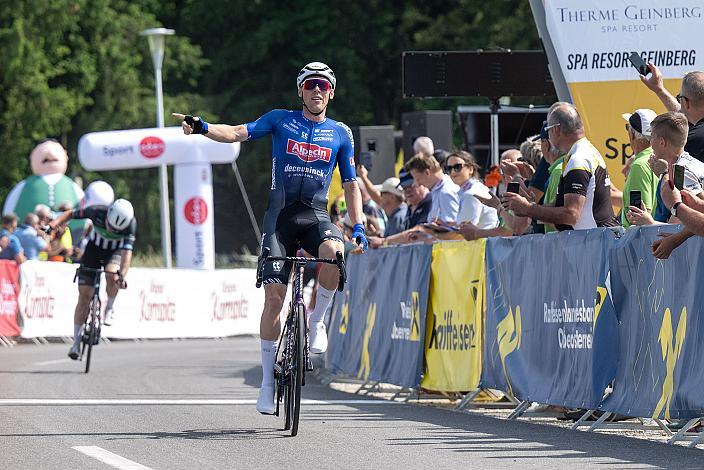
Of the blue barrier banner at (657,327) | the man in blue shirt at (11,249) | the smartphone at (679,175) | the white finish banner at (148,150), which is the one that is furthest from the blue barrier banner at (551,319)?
the white finish banner at (148,150)

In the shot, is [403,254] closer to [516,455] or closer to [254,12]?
[516,455]

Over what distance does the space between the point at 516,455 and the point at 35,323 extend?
58.3ft

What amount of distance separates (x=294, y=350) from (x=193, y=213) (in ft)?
80.9

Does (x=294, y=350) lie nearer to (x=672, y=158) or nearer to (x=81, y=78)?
(x=672, y=158)

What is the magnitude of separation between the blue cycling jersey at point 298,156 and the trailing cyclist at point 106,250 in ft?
23.7

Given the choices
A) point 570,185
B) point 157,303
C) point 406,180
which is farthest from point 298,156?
point 157,303

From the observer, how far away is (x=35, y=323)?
25.8 m

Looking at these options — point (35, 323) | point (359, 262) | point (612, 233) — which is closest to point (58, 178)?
point (35, 323)

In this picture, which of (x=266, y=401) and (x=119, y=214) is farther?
(x=119, y=214)

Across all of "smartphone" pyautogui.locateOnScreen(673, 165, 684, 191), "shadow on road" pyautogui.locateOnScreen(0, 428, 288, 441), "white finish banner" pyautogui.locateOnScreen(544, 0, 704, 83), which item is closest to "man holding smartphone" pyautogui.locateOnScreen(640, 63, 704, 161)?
"smartphone" pyautogui.locateOnScreen(673, 165, 684, 191)

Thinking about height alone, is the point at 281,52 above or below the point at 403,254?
above

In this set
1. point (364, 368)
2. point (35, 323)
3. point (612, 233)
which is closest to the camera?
point (612, 233)

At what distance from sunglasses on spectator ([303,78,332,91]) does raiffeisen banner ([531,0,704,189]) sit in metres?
4.12

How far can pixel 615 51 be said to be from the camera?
14.4 meters
